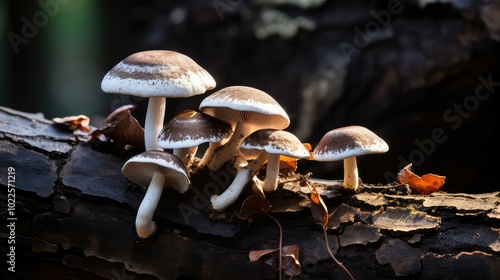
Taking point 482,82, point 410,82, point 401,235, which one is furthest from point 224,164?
point 482,82

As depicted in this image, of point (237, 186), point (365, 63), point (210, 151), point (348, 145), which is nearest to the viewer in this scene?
point (348, 145)

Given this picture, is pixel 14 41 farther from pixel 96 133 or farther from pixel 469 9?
pixel 469 9

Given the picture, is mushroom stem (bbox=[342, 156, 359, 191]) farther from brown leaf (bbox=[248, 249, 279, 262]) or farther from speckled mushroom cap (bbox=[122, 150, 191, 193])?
speckled mushroom cap (bbox=[122, 150, 191, 193])

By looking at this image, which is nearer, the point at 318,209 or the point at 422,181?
the point at 318,209

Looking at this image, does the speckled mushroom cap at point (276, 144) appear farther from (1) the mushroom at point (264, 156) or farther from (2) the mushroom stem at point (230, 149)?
(2) the mushroom stem at point (230, 149)

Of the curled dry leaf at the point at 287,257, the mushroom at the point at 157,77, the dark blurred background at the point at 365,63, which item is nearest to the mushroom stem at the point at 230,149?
the mushroom at the point at 157,77

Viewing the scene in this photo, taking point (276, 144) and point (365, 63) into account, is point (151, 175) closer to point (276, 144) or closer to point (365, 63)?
point (276, 144)

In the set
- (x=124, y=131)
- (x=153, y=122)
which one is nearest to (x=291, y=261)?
(x=153, y=122)
